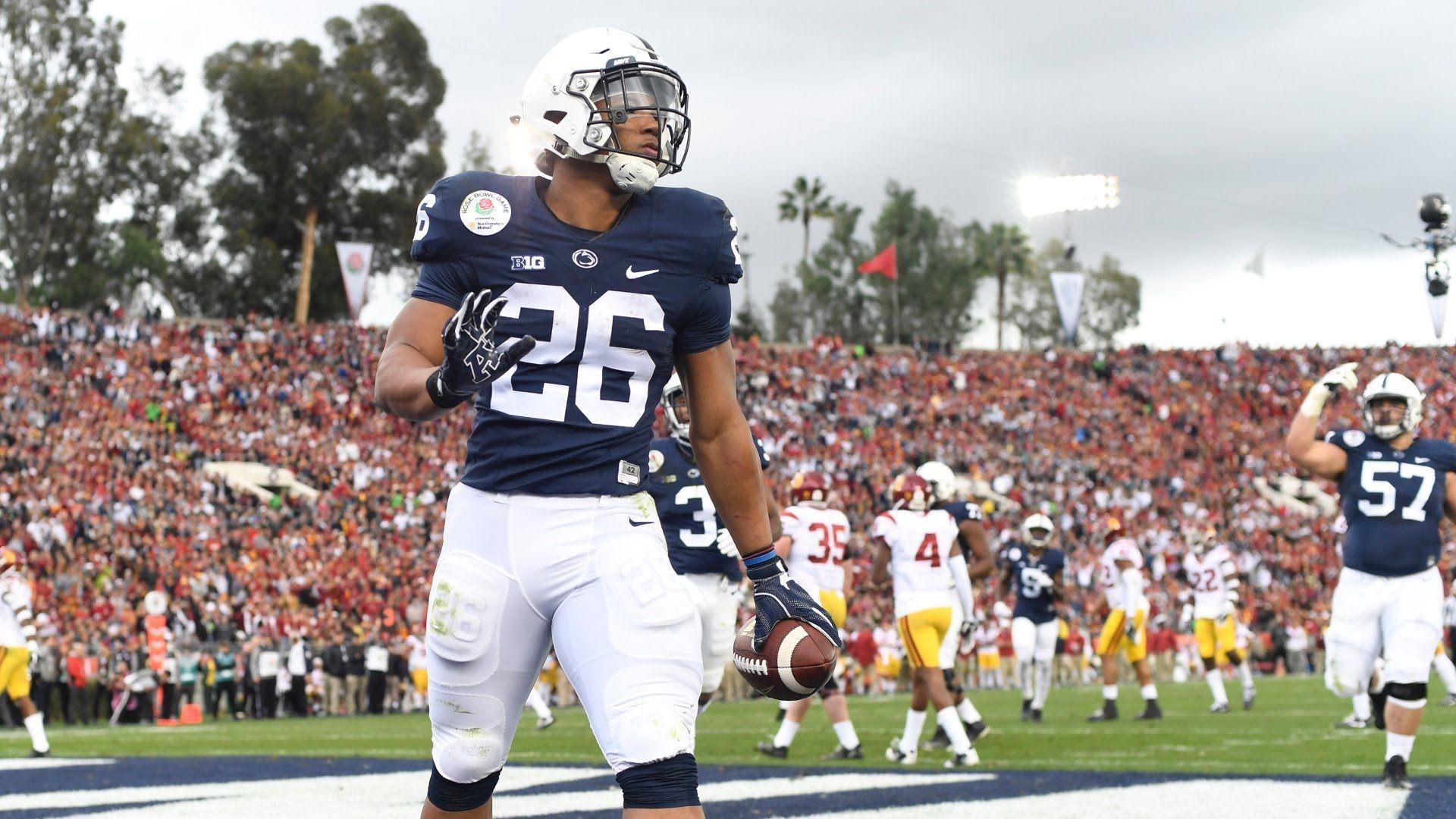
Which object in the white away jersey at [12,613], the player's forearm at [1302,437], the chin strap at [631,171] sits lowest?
the white away jersey at [12,613]

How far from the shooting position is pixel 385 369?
3.54 meters

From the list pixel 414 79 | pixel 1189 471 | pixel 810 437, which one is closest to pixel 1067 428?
pixel 1189 471

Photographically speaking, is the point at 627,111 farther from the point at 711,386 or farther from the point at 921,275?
the point at 921,275

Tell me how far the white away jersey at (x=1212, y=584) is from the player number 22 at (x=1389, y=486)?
8028 millimetres

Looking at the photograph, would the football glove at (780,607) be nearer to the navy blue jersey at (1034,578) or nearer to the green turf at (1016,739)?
the green turf at (1016,739)

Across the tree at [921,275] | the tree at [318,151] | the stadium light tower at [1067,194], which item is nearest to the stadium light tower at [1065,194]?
the stadium light tower at [1067,194]

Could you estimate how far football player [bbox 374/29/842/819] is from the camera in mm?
3418

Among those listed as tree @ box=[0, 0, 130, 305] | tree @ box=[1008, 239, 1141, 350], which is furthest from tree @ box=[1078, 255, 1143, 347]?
tree @ box=[0, 0, 130, 305]

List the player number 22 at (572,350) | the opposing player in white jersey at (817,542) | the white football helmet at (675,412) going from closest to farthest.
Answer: the player number 22 at (572,350)
the white football helmet at (675,412)
the opposing player in white jersey at (817,542)

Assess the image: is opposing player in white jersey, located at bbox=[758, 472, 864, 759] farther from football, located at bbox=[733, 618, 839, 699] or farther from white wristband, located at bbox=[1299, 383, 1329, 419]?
football, located at bbox=[733, 618, 839, 699]

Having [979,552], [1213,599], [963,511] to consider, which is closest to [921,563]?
[979,552]

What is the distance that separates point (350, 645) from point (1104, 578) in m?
13.7

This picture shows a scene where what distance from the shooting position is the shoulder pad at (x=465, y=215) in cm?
360

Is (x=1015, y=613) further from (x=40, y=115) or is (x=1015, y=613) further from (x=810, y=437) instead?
(x=40, y=115)
